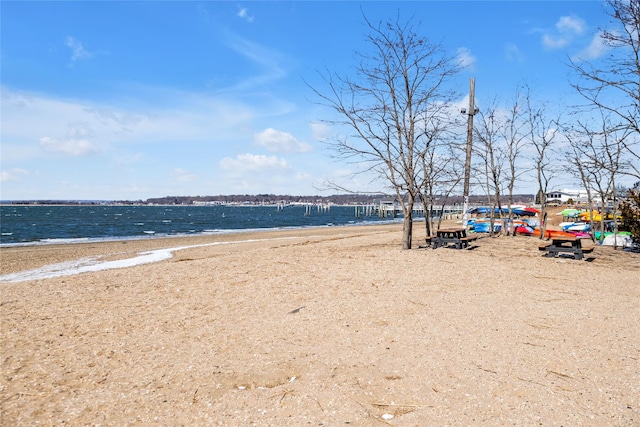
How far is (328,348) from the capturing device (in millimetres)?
5180

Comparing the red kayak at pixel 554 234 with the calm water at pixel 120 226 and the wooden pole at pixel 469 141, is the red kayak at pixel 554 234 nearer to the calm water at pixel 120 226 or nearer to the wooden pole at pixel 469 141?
the wooden pole at pixel 469 141

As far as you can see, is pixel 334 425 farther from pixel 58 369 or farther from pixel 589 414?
pixel 58 369

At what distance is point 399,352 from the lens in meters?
4.97

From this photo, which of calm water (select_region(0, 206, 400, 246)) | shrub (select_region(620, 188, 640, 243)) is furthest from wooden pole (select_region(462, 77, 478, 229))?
calm water (select_region(0, 206, 400, 246))

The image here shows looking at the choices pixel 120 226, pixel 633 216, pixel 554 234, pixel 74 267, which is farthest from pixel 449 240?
pixel 120 226

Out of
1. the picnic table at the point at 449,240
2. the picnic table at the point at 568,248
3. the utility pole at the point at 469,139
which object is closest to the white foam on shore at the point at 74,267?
the picnic table at the point at 449,240

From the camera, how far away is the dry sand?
12.4 feet

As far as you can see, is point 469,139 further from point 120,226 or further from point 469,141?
point 120,226

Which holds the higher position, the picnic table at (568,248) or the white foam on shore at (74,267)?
the picnic table at (568,248)

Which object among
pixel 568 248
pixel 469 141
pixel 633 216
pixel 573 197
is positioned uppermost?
pixel 469 141

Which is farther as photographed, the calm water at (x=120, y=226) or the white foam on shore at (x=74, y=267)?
the calm water at (x=120, y=226)

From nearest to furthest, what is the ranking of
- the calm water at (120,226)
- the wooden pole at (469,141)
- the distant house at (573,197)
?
the wooden pole at (469,141)
the calm water at (120,226)
the distant house at (573,197)

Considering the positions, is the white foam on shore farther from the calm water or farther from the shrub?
the calm water

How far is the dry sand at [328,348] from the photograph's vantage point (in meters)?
3.77
